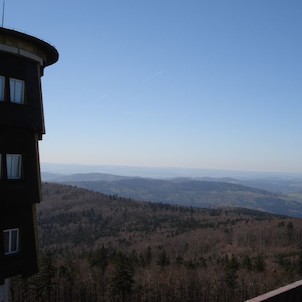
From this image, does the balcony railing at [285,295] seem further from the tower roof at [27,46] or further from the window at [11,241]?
the tower roof at [27,46]

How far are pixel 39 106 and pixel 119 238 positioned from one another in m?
122

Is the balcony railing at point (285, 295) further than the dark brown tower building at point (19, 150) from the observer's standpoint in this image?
No

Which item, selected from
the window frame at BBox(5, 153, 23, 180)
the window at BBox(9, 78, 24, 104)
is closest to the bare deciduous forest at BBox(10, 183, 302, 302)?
the window frame at BBox(5, 153, 23, 180)

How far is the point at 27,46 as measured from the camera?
47.7 ft

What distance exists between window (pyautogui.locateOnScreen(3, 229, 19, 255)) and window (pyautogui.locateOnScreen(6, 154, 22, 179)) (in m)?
1.71

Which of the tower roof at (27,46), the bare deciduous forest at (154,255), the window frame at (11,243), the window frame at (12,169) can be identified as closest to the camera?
the window frame at (11,243)

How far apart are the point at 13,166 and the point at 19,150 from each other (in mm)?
540

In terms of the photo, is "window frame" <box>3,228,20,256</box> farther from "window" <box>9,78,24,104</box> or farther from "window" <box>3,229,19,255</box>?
"window" <box>9,78,24,104</box>

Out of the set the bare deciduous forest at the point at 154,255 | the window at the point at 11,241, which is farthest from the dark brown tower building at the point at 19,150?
the bare deciduous forest at the point at 154,255

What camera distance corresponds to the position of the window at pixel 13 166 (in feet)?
44.7

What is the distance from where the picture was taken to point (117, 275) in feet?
188

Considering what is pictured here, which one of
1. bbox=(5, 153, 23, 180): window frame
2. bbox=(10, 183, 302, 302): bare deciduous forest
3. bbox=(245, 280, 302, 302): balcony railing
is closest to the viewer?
bbox=(245, 280, 302, 302): balcony railing

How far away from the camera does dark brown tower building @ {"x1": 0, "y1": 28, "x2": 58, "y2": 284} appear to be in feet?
44.1

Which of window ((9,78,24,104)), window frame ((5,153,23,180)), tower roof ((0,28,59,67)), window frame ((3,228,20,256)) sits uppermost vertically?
tower roof ((0,28,59,67))
